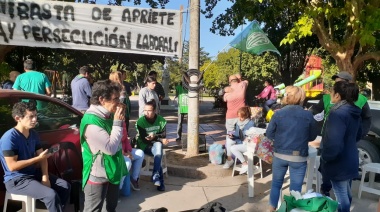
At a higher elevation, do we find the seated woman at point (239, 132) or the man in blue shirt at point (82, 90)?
the man in blue shirt at point (82, 90)

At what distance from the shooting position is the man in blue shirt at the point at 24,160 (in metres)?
3.34

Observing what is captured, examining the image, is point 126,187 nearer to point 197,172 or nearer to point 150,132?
point 150,132

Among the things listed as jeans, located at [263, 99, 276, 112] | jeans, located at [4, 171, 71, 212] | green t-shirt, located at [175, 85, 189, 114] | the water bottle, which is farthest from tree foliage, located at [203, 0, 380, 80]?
jeans, located at [4, 171, 71, 212]

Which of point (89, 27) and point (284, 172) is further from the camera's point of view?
point (89, 27)

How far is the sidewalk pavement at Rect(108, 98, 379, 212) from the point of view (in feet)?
15.2

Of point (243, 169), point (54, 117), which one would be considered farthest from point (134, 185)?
point (243, 169)

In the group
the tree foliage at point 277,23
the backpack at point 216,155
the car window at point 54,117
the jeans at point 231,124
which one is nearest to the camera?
the car window at point 54,117

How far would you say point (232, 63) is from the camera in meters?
45.7

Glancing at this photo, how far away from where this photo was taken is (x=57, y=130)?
456 centimetres

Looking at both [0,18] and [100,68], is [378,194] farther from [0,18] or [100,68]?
[100,68]

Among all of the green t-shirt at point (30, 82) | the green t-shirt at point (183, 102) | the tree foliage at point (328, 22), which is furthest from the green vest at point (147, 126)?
the tree foliage at point (328, 22)

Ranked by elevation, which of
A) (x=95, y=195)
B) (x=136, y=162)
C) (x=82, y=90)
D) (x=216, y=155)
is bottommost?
(x=216, y=155)

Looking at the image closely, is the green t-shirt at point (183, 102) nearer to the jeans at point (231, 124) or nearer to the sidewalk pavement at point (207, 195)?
the jeans at point (231, 124)

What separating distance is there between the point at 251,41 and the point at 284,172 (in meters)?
4.41
